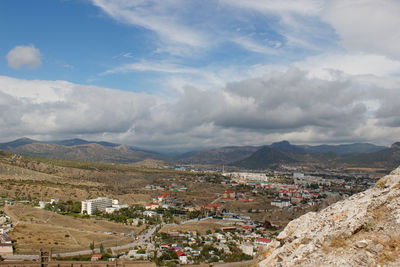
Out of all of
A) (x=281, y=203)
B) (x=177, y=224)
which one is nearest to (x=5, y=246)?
(x=177, y=224)

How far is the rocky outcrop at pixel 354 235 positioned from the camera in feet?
19.2

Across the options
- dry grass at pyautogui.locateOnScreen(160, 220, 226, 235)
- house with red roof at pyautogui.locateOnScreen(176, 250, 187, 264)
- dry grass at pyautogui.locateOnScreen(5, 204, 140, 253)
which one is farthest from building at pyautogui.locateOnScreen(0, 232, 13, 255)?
dry grass at pyautogui.locateOnScreen(160, 220, 226, 235)

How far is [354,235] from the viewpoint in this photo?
6441 mm

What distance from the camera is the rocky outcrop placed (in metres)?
5.86

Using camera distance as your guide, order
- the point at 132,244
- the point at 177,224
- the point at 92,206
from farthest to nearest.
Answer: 1. the point at 92,206
2. the point at 177,224
3. the point at 132,244

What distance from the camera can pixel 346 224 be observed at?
22.3ft

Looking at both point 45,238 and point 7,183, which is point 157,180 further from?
point 45,238

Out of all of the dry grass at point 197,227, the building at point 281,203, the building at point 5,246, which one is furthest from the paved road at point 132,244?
the building at point 281,203

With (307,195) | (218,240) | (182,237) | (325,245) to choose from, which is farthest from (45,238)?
(307,195)

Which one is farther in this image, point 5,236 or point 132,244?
point 132,244

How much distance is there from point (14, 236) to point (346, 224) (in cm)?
5750

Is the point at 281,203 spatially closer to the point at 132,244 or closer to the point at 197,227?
the point at 197,227

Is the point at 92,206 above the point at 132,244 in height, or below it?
above

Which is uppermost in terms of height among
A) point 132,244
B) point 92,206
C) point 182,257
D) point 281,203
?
point 92,206
